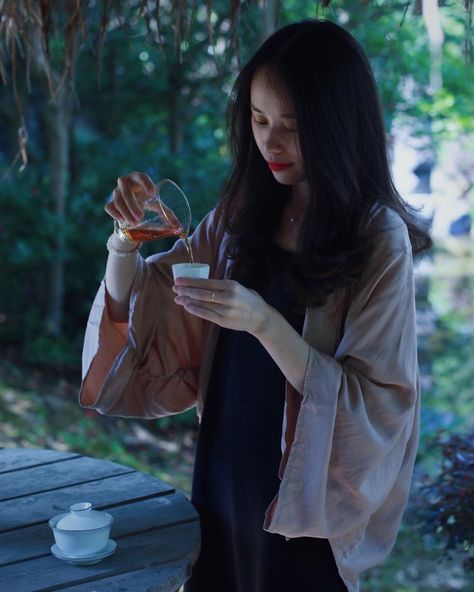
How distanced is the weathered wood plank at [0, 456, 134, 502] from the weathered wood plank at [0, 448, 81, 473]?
0.03 m

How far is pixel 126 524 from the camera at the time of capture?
6.16 feet

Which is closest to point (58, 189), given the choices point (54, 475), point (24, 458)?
point (24, 458)

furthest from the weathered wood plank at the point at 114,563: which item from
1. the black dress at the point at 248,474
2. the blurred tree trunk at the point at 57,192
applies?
the blurred tree trunk at the point at 57,192

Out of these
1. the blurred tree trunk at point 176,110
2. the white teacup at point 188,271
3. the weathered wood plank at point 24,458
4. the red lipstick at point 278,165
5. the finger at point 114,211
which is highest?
the blurred tree trunk at point 176,110

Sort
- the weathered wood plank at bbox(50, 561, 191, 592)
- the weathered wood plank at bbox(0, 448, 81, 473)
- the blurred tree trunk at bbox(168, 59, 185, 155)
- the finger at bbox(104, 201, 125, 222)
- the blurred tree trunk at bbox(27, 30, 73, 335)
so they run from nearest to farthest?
the weathered wood plank at bbox(50, 561, 191, 592)
the finger at bbox(104, 201, 125, 222)
the weathered wood plank at bbox(0, 448, 81, 473)
the blurred tree trunk at bbox(27, 30, 73, 335)
the blurred tree trunk at bbox(168, 59, 185, 155)

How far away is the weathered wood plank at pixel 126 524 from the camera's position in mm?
1763

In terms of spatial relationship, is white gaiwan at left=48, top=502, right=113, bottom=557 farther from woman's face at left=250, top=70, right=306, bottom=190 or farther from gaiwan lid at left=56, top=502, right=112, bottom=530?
woman's face at left=250, top=70, right=306, bottom=190

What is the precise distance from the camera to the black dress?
6.09 feet

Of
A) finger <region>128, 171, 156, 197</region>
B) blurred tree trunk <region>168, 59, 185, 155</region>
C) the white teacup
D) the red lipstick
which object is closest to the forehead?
the red lipstick

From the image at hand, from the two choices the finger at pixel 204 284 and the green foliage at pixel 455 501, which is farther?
the green foliage at pixel 455 501

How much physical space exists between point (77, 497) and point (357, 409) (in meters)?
0.74

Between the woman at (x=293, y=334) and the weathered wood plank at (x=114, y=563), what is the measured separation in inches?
7.1

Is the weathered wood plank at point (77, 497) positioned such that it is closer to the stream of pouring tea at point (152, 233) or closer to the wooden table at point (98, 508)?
the wooden table at point (98, 508)

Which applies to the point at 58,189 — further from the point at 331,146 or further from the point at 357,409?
the point at 357,409
